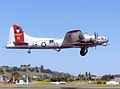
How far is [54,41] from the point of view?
2773 inches

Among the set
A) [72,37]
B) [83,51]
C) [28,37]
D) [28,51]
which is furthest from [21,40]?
[83,51]

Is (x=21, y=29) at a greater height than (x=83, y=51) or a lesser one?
greater

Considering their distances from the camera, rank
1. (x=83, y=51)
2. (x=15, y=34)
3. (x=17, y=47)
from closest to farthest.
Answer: (x=83, y=51), (x=17, y=47), (x=15, y=34)

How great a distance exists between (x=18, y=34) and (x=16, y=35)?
1001mm

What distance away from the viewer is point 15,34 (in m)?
73.6

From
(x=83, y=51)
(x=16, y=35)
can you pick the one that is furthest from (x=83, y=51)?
(x=16, y=35)

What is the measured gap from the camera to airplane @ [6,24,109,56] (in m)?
64.9

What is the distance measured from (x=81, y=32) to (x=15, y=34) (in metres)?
15.2

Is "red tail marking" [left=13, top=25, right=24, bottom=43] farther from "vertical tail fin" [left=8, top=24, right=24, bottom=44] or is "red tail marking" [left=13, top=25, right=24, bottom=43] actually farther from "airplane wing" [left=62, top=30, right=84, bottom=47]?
"airplane wing" [left=62, top=30, right=84, bottom=47]

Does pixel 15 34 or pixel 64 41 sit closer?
pixel 64 41

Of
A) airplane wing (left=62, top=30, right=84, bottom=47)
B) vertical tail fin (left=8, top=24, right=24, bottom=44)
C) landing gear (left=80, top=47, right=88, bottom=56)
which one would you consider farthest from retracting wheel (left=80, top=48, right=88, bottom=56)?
vertical tail fin (left=8, top=24, right=24, bottom=44)

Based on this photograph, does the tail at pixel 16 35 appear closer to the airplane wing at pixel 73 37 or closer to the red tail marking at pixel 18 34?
the red tail marking at pixel 18 34

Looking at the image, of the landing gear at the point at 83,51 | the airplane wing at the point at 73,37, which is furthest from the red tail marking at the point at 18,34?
the landing gear at the point at 83,51

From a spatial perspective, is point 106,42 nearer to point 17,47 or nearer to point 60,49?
point 60,49
